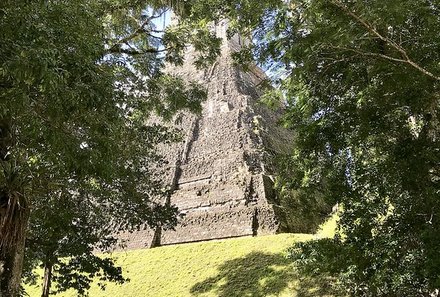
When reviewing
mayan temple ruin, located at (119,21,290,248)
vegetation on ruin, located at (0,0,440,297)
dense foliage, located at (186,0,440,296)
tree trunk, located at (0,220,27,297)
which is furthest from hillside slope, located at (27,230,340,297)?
tree trunk, located at (0,220,27,297)

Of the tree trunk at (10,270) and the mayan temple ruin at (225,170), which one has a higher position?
the mayan temple ruin at (225,170)

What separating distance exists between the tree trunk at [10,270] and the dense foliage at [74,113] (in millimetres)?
11

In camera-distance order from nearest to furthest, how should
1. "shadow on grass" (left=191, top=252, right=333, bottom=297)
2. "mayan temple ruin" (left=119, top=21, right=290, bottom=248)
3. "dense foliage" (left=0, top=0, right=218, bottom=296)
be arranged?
"dense foliage" (left=0, top=0, right=218, bottom=296) < "shadow on grass" (left=191, top=252, right=333, bottom=297) < "mayan temple ruin" (left=119, top=21, right=290, bottom=248)

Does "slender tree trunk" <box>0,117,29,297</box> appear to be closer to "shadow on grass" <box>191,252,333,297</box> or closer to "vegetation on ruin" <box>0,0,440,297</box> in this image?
"vegetation on ruin" <box>0,0,440,297</box>

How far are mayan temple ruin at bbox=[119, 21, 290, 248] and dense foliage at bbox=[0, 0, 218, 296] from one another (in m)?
→ 3.04

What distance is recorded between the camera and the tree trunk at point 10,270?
15.1 feet

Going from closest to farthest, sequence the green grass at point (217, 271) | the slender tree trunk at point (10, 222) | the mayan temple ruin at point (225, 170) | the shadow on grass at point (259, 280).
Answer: the slender tree trunk at point (10, 222) < the shadow on grass at point (259, 280) < the green grass at point (217, 271) < the mayan temple ruin at point (225, 170)

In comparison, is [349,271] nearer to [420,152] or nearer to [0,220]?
[420,152]

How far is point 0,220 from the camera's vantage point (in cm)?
461

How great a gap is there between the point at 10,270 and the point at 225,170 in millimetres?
9247

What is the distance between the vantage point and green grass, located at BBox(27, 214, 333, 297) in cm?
833

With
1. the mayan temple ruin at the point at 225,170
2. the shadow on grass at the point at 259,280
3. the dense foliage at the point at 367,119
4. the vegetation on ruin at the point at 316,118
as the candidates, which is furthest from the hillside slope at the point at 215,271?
the dense foliage at the point at 367,119

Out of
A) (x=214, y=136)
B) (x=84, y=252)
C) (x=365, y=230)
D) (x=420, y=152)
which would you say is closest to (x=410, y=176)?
(x=420, y=152)

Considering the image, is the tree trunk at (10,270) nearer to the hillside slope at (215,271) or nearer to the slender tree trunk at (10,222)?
the slender tree trunk at (10,222)
